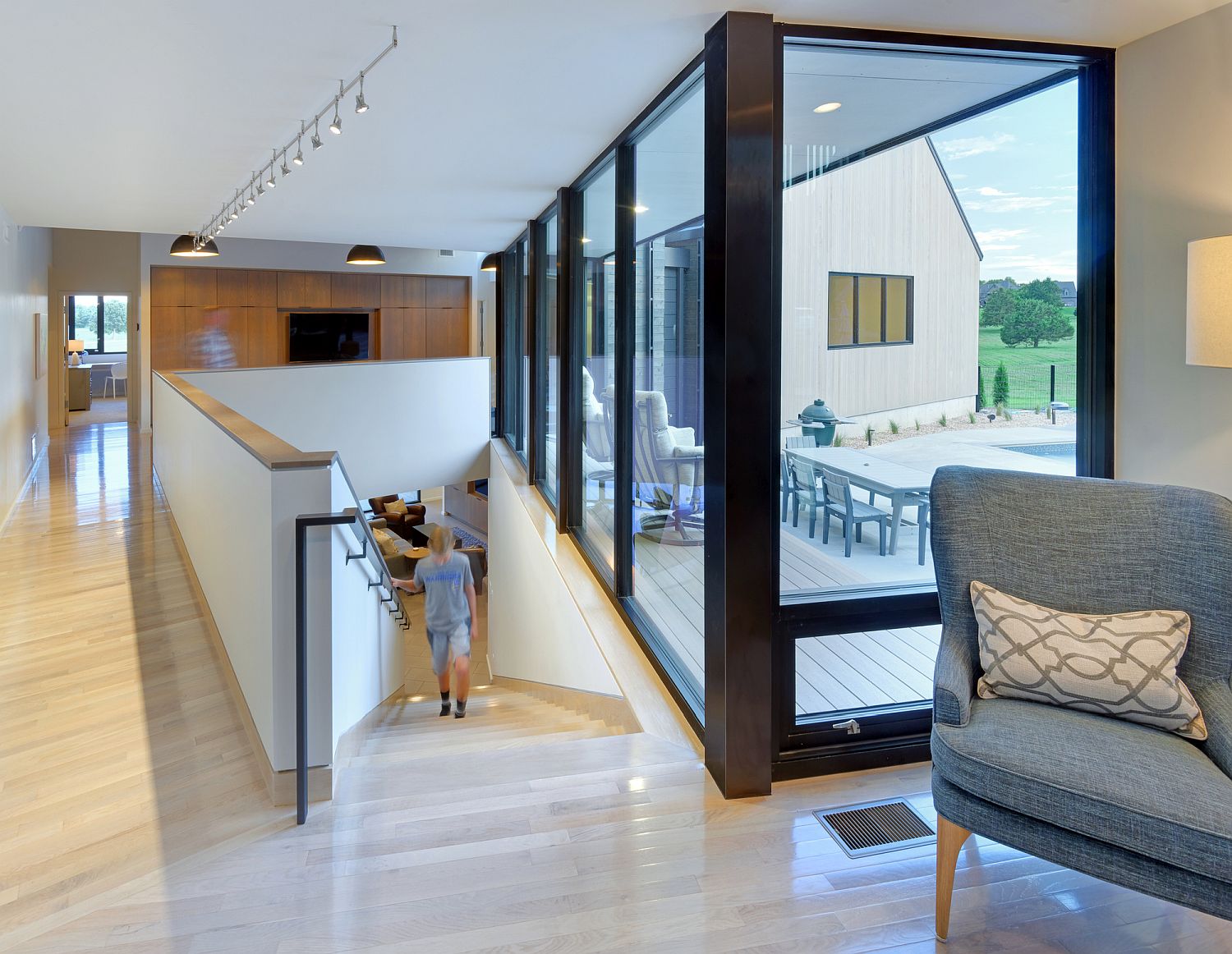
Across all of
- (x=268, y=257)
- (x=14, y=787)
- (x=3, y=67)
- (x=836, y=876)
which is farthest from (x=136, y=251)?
(x=836, y=876)

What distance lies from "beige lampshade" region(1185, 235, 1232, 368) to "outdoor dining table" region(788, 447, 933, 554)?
973mm

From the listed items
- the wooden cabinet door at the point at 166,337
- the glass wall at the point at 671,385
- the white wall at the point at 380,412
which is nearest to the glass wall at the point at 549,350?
the glass wall at the point at 671,385

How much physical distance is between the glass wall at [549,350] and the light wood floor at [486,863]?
3686mm

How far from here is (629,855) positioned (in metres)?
2.42

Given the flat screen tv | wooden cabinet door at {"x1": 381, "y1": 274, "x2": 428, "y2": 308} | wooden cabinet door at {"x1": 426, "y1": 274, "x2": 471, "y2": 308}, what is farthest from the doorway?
wooden cabinet door at {"x1": 426, "y1": 274, "x2": 471, "y2": 308}

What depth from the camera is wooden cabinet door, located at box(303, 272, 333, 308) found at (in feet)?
44.3

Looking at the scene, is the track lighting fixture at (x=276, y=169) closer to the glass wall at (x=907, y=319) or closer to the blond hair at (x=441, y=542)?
the glass wall at (x=907, y=319)

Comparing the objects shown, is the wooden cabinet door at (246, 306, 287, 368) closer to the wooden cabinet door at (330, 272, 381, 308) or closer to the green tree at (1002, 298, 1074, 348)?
the wooden cabinet door at (330, 272, 381, 308)

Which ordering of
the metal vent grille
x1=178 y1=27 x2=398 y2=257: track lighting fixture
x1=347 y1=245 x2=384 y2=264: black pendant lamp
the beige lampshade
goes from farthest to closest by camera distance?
x1=347 y1=245 x2=384 y2=264: black pendant lamp, x1=178 y1=27 x2=398 y2=257: track lighting fixture, the metal vent grille, the beige lampshade

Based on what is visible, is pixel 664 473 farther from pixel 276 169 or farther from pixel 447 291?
pixel 447 291

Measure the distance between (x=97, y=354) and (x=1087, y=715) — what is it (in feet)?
66.1

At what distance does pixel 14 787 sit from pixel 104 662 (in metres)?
1.06

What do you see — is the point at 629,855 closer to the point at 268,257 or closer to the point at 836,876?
the point at 836,876

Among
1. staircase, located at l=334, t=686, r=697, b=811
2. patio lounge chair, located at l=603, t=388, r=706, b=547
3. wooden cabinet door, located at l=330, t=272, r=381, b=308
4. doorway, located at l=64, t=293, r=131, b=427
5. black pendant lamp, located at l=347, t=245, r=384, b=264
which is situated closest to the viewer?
staircase, located at l=334, t=686, r=697, b=811
